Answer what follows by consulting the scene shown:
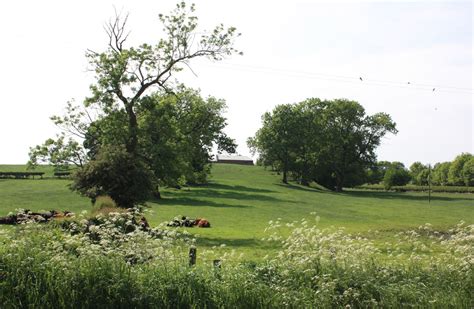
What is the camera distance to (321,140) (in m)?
105

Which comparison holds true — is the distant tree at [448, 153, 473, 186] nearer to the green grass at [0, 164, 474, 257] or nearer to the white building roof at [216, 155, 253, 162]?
the white building roof at [216, 155, 253, 162]

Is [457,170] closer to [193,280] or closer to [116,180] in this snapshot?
[116,180]

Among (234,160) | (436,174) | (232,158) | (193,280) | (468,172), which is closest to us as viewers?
(193,280)

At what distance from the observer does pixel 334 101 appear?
112 m

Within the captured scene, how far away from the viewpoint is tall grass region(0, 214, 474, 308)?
10312 mm

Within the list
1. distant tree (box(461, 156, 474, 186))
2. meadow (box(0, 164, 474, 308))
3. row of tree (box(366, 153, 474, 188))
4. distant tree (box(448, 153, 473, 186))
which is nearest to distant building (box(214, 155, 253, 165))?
row of tree (box(366, 153, 474, 188))

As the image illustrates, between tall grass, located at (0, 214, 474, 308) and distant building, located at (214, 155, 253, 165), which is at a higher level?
distant building, located at (214, 155, 253, 165)

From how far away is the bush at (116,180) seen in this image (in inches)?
1139

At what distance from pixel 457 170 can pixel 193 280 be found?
503 feet

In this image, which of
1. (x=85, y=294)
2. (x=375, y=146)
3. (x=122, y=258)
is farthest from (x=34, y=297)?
(x=375, y=146)

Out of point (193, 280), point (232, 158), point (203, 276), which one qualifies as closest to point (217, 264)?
point (203, 276)

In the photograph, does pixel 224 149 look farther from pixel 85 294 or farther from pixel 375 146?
pixel 85 294

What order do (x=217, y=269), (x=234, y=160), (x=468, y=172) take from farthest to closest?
(x=234, y=160) → (x=468, y=172) → (x=217, y=269)

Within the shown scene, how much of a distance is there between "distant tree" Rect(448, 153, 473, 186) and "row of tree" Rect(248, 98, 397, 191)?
45.0 metres
